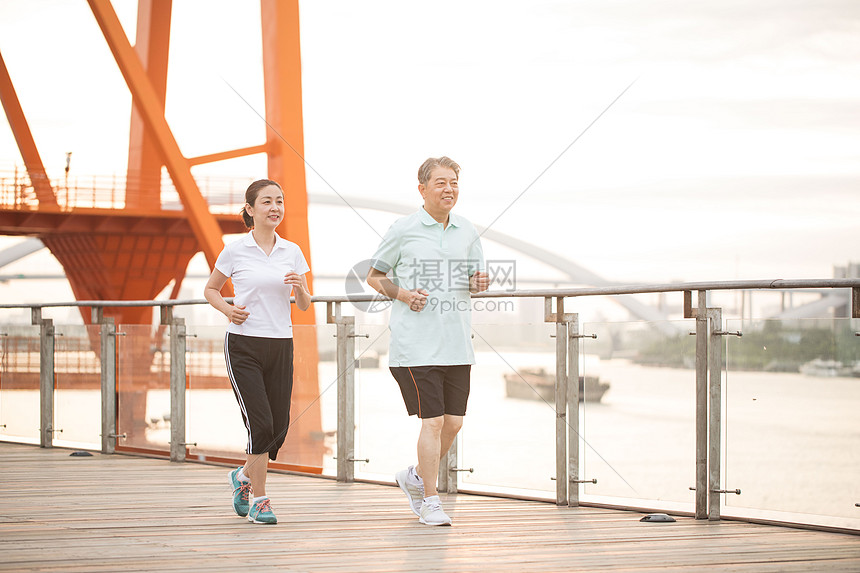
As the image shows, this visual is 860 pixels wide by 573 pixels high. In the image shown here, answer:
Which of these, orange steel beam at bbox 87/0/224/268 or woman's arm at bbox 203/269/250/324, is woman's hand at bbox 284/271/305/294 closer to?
woman's arm at bbox 203/269/250/324

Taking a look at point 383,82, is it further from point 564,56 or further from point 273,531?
point 273,531

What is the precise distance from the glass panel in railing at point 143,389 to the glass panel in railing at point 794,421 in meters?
3.62

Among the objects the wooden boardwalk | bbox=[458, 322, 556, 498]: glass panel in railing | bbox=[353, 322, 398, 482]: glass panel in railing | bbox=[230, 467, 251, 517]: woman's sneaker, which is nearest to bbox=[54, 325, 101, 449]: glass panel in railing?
the wooden boardwalk

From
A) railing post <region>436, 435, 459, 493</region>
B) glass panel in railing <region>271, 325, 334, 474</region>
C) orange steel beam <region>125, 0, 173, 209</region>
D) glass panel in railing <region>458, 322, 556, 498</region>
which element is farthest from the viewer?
orange steel beam <region>125, 0, 173, 209</region>

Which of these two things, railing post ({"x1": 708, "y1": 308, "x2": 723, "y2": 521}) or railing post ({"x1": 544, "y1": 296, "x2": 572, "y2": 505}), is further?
railing post ({"x1": 544, "y1": 296, "x2": 572, "y2": 505})

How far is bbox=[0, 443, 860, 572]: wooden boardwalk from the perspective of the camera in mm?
3105

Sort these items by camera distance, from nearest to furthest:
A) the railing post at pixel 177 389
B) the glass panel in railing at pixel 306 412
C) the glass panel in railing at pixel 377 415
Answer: the glass panel in railing at pixel 377 415 → the glass panel in railing at pixel 306 412 → the railing post at pixel 177 389

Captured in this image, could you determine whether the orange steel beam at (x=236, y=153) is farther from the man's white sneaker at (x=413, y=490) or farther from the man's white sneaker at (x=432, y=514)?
the man's white sneaker at (x=432, y=514)

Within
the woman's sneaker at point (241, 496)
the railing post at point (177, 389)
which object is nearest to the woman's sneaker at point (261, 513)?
the woman's sneaker at point (241, 496)

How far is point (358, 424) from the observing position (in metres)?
5.25

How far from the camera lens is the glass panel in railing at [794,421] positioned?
3.75m

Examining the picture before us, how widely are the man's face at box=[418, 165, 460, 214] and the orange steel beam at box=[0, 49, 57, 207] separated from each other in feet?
56.2

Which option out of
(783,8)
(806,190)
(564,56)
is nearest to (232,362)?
(564,56)

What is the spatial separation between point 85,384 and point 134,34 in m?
14.1
